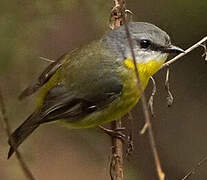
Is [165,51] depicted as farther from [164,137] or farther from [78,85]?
[164,137]

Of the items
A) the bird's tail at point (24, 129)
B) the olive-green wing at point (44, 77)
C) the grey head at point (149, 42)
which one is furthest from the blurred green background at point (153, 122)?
the grey head at point (149, 42)

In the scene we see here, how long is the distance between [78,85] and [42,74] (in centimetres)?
32

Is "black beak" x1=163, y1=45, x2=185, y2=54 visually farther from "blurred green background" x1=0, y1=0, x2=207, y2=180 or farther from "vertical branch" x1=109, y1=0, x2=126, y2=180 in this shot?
"blurred green background" x1=0, y1=0, x2=207, y2=180

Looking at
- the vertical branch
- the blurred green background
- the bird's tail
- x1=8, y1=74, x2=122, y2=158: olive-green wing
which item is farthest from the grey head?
the blurred green background

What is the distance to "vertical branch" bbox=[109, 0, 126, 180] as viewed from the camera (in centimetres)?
297

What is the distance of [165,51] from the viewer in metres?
3.33

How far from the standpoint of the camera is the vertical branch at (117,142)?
2971 mm

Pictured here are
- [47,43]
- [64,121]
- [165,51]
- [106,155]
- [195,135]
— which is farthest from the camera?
[195,135]

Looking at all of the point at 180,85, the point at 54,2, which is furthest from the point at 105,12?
the point at 180,85

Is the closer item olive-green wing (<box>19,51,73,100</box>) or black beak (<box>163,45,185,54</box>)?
black beak (<box>163,45,185,54</box>)

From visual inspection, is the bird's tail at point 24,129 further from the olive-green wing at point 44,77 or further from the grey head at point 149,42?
the grey head at point 149,42

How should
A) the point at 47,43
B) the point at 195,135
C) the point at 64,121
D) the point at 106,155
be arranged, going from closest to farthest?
1. the point at 64,121
2. the point at 106,155
3. the point at 47,43
4. the point at 195,135

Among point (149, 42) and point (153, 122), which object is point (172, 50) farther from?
point (153, 122)

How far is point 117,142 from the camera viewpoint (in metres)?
3.34
